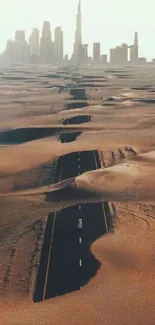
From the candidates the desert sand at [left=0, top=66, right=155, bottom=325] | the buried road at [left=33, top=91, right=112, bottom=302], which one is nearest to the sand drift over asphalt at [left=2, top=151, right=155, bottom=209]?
the desert sand at [left=0, top=66, right=155, bottom=325]

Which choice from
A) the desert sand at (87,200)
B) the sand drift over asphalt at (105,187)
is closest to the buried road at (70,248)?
the desert sand at (87,200)

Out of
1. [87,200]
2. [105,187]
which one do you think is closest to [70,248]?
[87,200]

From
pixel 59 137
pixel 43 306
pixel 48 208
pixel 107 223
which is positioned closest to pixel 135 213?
pixel 107 223

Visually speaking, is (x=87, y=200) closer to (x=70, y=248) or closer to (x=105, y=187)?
(x=105, y=187)

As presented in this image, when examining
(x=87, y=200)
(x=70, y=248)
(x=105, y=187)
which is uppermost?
(x=105, y=187)

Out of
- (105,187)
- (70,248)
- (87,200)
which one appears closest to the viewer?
(70,248)

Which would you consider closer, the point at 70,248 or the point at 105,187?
the point at 70,248

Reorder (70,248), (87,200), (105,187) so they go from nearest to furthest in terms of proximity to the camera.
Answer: (70,248) < (87,200) < (105,187)

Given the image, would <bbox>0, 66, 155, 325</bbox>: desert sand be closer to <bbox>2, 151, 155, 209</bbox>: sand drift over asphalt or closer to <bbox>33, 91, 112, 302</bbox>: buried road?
<bbox>2, 151, 155, 209</bbox>: sand drift over asphalt
